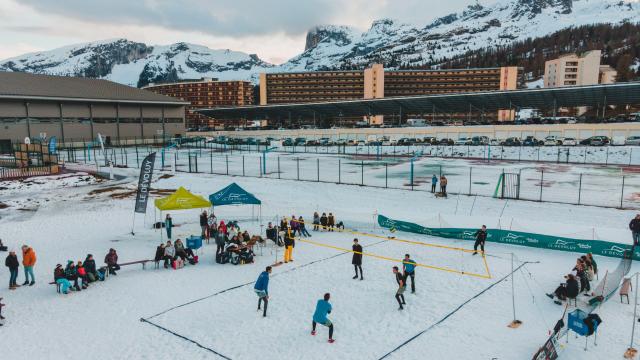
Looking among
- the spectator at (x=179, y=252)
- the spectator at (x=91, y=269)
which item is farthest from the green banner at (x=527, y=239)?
the spectator at (x=91, y=269)

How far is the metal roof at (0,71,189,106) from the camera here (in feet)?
240

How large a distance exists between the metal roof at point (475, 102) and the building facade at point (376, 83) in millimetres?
57967

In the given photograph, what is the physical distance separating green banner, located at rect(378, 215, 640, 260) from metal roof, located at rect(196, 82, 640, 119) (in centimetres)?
5851

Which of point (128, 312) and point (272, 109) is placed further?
point (272, 109)

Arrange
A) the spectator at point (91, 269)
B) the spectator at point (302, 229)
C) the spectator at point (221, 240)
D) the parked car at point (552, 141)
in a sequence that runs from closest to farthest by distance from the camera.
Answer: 1. the spectator at point (91, 269)
2. the spectator at point (221, 240)
3. the spectator at point (302, 229)
4. the parked car at point (552, 141)

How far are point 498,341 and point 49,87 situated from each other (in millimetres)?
91202

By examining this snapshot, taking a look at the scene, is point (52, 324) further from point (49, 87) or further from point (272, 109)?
point (272, 109)

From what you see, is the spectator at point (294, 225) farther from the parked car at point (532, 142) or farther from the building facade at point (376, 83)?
the building facade at point (376, 83)

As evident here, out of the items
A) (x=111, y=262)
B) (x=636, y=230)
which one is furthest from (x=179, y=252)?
(x=636, y=230)

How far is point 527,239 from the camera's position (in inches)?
741

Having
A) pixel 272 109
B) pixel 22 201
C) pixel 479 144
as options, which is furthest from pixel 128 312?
pixel 272 109

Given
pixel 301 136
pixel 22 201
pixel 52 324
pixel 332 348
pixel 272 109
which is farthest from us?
pixel 272 109

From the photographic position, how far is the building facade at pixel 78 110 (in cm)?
7206

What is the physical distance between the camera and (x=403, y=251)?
1848 centimetres
